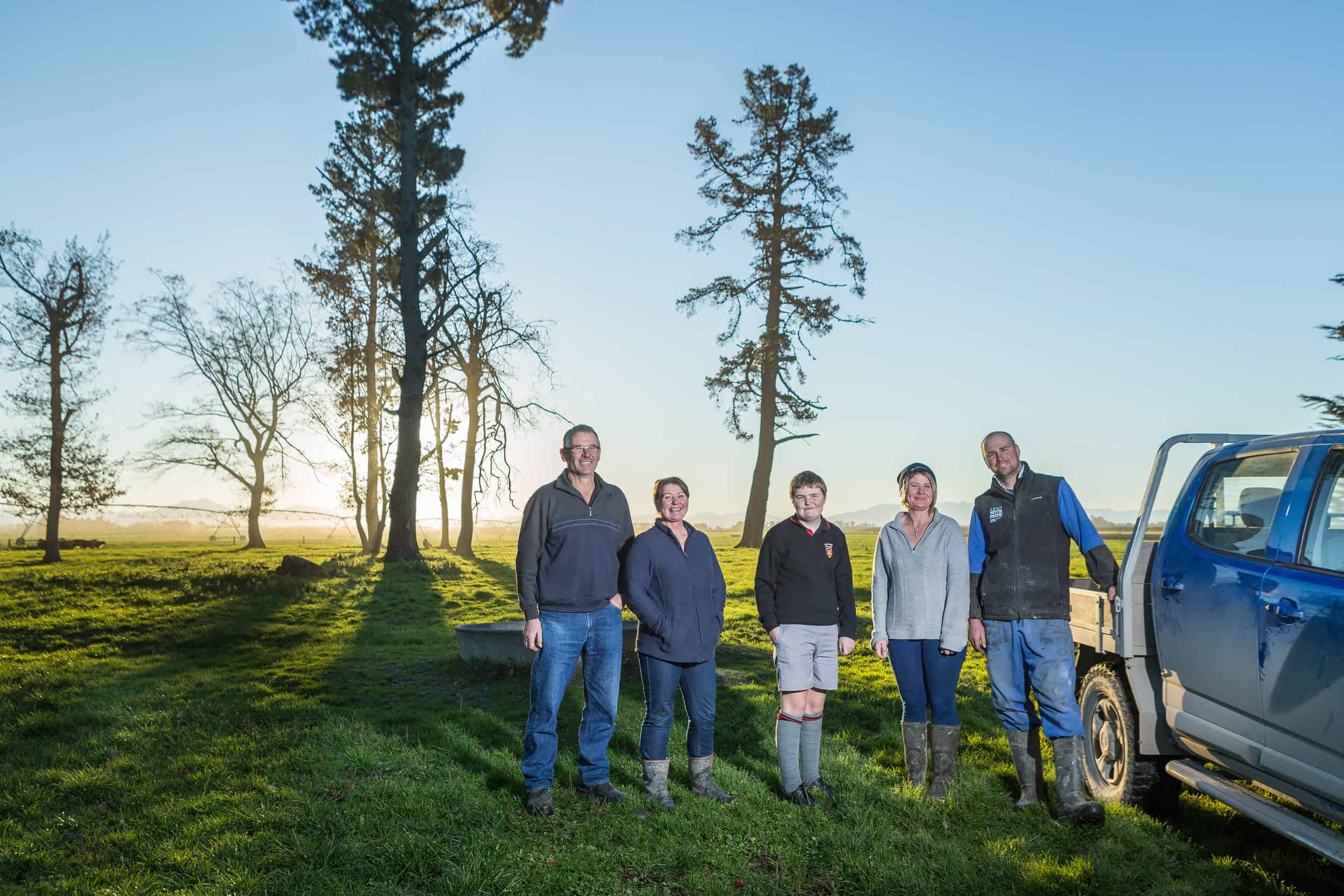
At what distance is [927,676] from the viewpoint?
16.9ft

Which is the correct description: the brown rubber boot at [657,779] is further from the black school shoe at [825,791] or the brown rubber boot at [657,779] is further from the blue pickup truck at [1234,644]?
the blue pickup truck at [1234,644]

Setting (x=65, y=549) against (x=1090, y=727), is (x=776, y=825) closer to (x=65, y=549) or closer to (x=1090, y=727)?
(x=1090, y=727)

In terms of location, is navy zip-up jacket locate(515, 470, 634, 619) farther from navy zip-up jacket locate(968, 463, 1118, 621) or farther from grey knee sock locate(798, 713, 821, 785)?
navy zip-up jacket locate(968, 463, 1118, 621)

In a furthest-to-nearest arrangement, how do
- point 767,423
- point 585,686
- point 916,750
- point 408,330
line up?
point 767,423 < point 408,330 < point 916,750 < point 585,686

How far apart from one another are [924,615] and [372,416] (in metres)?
28.6

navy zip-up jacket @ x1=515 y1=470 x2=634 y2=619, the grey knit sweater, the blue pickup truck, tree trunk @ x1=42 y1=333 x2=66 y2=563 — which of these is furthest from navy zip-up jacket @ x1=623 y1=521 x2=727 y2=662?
tree trunk @ x1=42 y1=333 x2=66 y2=563

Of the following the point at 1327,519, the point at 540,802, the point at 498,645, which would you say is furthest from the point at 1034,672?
the point at 498,645

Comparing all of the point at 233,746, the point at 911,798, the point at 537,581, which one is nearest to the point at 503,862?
the point at 537,581

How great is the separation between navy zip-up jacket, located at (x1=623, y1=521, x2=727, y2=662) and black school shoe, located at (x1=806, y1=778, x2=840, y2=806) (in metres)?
1.08

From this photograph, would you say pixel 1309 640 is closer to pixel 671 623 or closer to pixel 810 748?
pixel 810 748

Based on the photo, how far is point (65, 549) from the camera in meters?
30.2

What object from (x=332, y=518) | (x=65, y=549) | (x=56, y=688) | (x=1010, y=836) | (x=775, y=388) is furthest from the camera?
(x=332, y=518)

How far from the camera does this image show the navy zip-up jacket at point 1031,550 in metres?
4.94

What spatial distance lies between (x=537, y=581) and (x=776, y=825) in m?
1.98
